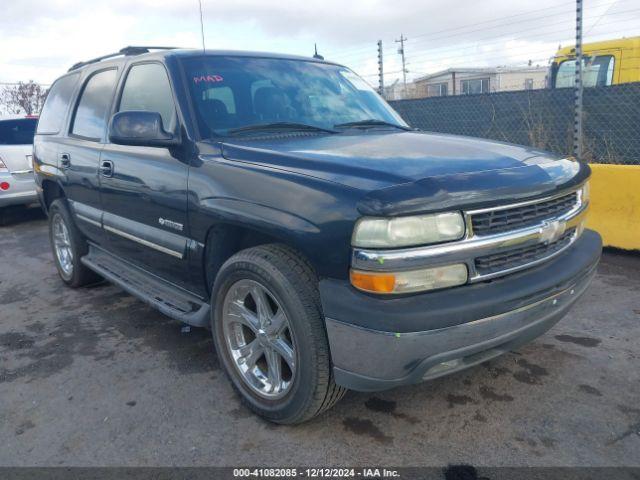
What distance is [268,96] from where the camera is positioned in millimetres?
3355

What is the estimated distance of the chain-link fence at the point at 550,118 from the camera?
770 cm

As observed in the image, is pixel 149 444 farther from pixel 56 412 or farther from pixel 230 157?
pixel 230 157

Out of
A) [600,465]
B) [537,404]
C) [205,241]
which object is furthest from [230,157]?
[600,465]

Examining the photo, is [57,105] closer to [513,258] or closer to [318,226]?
[318,226]

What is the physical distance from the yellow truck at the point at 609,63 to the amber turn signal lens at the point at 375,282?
928 centimetres

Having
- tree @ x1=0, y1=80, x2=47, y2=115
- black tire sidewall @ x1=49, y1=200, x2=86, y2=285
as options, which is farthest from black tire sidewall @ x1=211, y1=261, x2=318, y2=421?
tree @ x1=0, y1=80, x2=47, y2=115

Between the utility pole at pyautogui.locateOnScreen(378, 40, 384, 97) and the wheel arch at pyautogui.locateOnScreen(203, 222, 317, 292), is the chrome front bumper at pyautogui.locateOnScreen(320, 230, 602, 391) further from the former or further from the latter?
the utility pole at pyautogui.locateOnScreen(378, 40, 384, 97)

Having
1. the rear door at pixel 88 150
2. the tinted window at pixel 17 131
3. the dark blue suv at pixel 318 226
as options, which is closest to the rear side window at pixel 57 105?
the rear door at pixel 88 150

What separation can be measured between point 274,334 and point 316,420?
19.1 inches

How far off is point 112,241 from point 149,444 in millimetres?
1930

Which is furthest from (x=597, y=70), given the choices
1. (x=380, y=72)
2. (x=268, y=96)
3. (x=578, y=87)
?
(x=268, y=96)

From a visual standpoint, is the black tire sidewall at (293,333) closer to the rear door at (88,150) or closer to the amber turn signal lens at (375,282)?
the amber turn signal lens at (375,282)

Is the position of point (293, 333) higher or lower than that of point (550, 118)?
lower

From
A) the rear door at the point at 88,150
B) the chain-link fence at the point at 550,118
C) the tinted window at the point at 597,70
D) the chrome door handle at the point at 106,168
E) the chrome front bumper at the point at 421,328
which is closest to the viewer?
the chrome front bumper at the point at 421,328
